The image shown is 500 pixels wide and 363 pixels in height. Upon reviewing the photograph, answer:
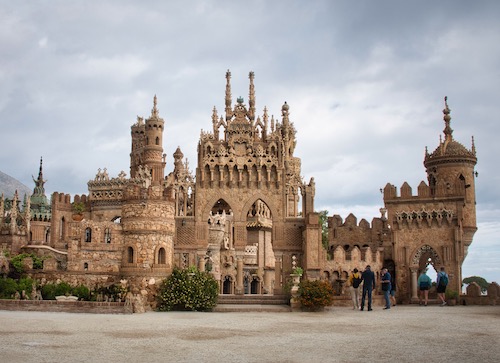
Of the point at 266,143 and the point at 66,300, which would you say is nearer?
the point at 66,300

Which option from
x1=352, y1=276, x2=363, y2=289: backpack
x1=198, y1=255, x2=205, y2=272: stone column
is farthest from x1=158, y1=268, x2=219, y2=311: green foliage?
x1=352, y1=276, x2=363, y2=289: backpack

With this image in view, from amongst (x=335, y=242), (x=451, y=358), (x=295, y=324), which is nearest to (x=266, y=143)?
(x=335, y=242)

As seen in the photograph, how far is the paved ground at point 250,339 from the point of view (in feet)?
40.2

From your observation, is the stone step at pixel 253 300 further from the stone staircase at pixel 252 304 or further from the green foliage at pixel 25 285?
the green foliage at pixel 25 285

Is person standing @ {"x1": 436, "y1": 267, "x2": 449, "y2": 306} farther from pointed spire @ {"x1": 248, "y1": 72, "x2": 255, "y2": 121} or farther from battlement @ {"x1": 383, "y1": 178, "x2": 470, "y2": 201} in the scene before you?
pointed spire @ {"x1": 248, "y1": 72, "x2": 255, "y2": 121}

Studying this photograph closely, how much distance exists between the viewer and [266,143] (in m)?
35.0

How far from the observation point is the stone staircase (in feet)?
88.7

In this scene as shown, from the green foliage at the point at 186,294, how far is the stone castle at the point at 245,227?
2.52ft

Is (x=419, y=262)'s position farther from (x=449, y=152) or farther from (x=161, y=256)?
(x=161, y=256)

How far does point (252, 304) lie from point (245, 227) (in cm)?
588

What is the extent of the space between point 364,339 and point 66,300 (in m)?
14.6

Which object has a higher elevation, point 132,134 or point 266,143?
point 132,134

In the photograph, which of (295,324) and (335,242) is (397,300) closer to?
(335,242)

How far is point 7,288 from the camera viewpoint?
27.7 metres
